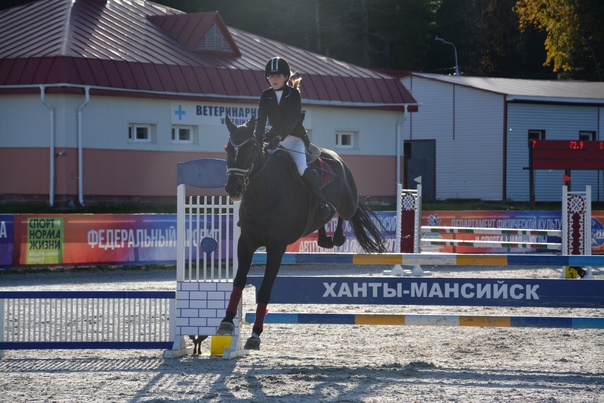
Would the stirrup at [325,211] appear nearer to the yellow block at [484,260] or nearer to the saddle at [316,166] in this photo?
the saddle at [316,166]

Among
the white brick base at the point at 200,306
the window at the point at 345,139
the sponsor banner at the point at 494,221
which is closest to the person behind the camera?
the white brick base at the point at 200,306

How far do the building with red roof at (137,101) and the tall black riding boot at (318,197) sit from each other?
18.8 m

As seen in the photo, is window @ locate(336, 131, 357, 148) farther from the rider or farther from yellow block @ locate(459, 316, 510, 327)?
yellow block @ locate(459, 316, 510, 327)

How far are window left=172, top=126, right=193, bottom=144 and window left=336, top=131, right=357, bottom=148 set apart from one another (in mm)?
5592

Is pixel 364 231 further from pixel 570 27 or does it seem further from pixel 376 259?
pixel 570 27

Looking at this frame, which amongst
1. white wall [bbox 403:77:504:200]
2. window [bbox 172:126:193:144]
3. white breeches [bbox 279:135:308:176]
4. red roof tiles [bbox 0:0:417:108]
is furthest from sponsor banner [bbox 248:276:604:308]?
white wall [bbox 403:77:504:200]

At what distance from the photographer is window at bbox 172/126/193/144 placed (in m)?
30.6

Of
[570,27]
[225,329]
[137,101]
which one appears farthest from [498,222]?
[570,27]

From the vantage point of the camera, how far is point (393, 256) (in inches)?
398

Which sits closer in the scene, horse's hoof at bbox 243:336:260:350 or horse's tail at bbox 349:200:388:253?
horse's hoof at bbox 243:336:260:350

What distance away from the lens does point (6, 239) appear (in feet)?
62.1

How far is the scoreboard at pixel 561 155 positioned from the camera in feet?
90.6

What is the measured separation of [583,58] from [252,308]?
4682 centimetres

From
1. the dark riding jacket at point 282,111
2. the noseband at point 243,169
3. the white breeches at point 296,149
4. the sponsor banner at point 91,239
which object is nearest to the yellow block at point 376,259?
the white breeches at point 296,149
